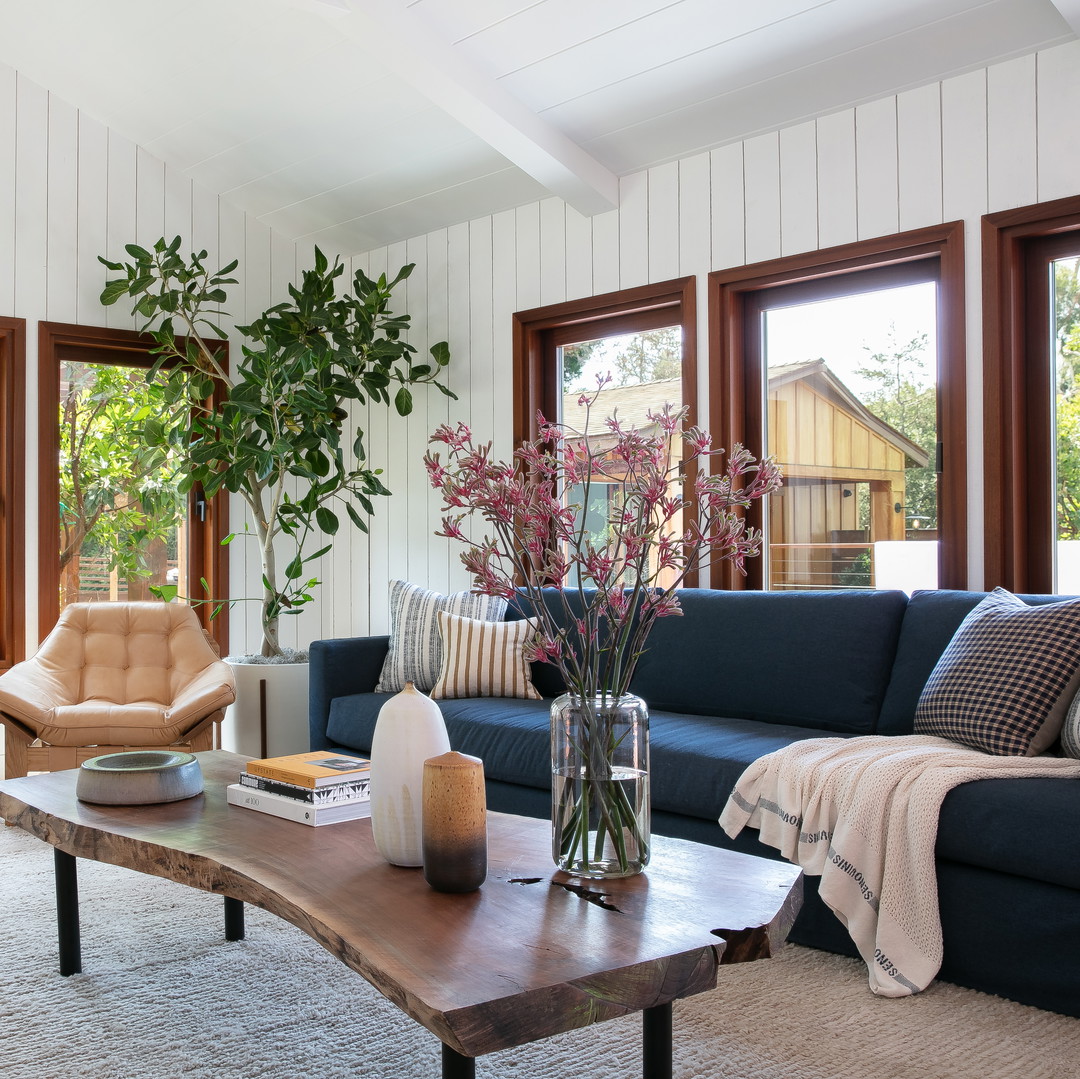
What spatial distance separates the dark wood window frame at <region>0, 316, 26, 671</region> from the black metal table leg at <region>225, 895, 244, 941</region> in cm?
275

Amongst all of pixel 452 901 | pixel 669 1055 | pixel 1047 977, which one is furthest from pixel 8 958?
pixel 1047 977

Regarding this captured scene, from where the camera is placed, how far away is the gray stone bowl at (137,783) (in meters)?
2.21

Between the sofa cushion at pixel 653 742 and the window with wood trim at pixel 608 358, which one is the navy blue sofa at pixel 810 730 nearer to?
the sofa cushion at pixel 653 742

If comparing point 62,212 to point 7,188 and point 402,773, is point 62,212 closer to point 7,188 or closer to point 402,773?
point 7,188

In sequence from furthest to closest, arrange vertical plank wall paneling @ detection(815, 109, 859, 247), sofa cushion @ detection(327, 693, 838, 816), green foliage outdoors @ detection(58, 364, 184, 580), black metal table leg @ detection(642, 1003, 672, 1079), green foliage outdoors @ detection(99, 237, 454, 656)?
green foliage outdoors @ detection(58, 364, 184, 580) → green foliage outdoors @ detection(99, 237, 454, 656) → vertical plank wall paneling @ detection(815, 109, 859, 247) → sofa cushion @ detection(327, 693, 838, 816) → black metal table leg @ detection(642, 1003, 672, 1079)

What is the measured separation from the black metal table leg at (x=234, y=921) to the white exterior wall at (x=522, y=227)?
7.51ft

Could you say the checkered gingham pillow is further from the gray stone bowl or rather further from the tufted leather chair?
the tufted leather chair

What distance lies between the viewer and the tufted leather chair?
3.59 m

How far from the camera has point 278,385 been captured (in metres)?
4.49

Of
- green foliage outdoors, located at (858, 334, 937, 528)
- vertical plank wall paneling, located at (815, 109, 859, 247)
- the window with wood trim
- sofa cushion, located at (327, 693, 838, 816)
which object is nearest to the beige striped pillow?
sofa cushion, located at (327, 693, 838, 816)

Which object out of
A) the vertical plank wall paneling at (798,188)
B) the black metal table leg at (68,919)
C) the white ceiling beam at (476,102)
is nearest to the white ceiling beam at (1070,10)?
the vertical plank wall paneling at (798,188)

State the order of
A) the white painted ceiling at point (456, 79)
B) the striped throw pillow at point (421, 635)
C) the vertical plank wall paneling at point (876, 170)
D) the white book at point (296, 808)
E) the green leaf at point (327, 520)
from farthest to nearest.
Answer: the green leaf at point (327, 520) → the striped throw pillow at point (421, 635) → the vertical plank wall paneling at point (876, 170) → the white painted ceiling at point (456, 79) → the white book at point (296, 808)

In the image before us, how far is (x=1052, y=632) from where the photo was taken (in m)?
2.44

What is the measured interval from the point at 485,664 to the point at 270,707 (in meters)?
1.17
